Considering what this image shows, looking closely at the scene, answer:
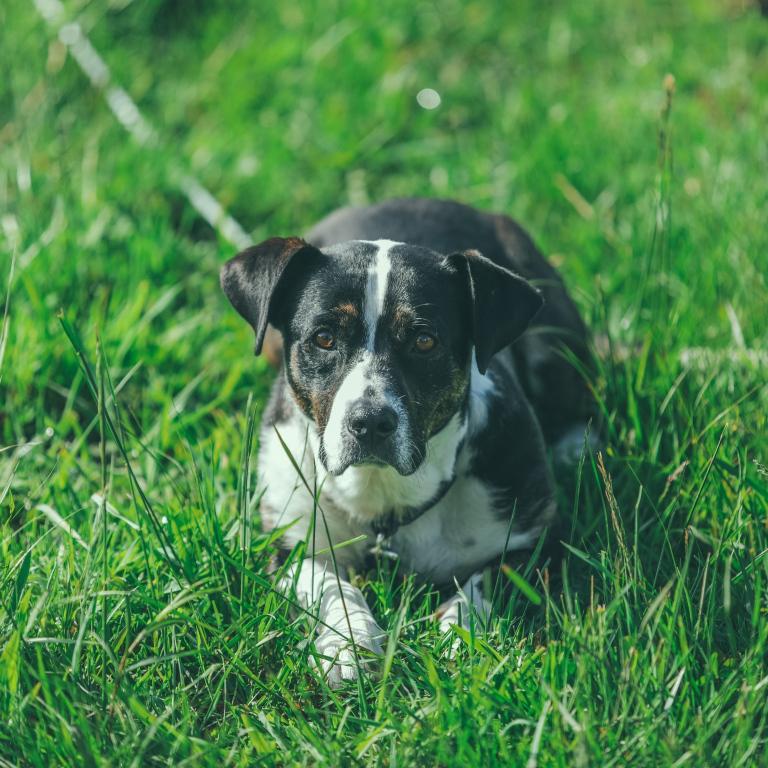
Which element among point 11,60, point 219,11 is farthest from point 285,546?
point 219,11

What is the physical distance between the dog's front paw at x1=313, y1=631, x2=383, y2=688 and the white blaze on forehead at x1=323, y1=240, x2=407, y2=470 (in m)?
0.48

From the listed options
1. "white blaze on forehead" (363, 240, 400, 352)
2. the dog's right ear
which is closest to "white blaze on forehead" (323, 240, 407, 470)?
"white blaze on forehead" (363, 240, 400, 352)

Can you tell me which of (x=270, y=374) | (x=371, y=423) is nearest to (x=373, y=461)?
(x=371, y=423)

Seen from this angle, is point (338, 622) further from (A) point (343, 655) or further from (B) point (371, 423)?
(B) point (371, 423)

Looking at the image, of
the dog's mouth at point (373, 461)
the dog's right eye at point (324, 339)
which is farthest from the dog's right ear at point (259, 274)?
the dog's mouth at point (373, 461)

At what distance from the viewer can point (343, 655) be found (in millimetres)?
2781

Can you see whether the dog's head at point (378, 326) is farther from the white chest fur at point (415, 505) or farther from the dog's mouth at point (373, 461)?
the white chest fur at point (415, 505)

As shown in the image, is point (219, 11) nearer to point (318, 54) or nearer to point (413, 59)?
point (318, 54)

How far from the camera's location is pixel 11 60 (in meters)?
5.83

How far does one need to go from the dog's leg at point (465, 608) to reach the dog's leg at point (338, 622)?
202 mm

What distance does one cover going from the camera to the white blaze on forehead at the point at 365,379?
284cm

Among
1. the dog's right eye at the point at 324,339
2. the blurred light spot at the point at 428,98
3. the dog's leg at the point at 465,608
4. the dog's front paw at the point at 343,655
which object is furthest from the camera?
the blurred light spot at the point at 428,98

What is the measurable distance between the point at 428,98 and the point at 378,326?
3.57m

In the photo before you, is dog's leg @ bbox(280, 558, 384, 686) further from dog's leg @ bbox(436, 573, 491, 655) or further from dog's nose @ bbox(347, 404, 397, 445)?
dog's nose @ bbox(347, 404, 397, 445)
